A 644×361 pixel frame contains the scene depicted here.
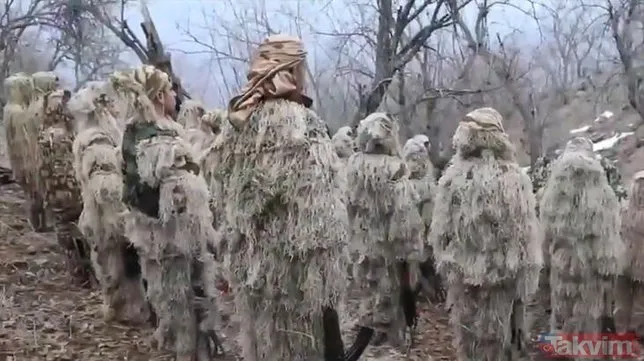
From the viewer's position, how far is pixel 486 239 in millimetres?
5488

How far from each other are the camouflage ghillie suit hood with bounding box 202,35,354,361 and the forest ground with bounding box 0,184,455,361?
2744mm

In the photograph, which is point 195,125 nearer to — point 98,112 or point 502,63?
point 98,112

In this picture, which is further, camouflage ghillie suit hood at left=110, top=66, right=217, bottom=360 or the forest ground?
the forest ground

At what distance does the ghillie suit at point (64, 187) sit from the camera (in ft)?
24.8

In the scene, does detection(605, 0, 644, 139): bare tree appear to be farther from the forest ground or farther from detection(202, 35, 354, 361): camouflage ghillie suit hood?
detection(202, 35, 354, 361): camouflage ghillie suit hood

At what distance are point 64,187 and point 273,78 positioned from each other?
460 cm

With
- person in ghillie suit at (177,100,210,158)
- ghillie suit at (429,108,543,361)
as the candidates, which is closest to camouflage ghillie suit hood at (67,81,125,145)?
person in ghillie suit at (177,100,210,158)

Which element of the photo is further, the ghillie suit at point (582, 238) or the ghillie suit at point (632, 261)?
the ghillie suit at point (632, 261)

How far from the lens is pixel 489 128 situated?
5.59 m

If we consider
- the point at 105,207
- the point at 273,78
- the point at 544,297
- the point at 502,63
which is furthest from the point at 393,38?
the point at 273,78

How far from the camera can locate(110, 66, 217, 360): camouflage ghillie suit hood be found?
5.43 metres

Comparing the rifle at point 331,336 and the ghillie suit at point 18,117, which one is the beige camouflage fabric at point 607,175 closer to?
the rifle at point 331,336

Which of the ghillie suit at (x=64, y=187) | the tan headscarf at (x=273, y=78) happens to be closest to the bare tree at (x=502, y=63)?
the ghillie suit at (x=64, y=187)

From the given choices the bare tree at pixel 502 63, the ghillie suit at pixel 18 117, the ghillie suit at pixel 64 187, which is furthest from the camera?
the bare tree at pixel 502 63
